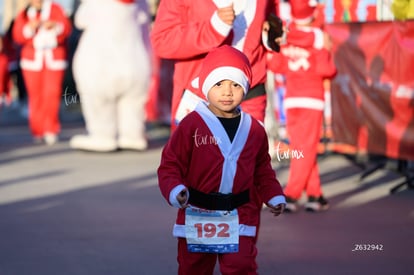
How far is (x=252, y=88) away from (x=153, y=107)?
11.1 m

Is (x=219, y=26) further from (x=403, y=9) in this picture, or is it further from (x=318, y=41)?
(x=403, y=9)

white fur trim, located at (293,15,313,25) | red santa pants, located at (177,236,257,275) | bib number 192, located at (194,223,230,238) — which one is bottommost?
red santa pants, located at (177,236,257,275)

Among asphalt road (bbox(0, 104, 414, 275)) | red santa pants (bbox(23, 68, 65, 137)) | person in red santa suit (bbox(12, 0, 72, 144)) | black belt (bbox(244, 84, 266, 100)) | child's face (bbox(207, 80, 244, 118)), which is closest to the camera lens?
child's face (bbox(207, 80, 244, 118))

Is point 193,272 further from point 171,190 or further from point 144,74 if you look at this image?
point 144,74

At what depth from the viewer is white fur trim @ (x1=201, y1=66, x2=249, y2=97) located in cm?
476

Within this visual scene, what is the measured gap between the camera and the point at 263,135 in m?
4.82

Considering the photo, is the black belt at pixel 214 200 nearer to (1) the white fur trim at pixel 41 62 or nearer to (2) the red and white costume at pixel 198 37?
(2) the red and white costume at pixel 198 37

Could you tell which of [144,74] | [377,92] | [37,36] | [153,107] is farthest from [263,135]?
[153,107]

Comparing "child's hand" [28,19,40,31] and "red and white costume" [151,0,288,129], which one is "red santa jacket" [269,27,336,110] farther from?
"child's hand" [28,19,40,31]

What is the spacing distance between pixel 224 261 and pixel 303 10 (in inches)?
151

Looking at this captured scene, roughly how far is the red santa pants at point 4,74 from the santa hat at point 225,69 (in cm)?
1392

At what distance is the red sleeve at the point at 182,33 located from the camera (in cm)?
566

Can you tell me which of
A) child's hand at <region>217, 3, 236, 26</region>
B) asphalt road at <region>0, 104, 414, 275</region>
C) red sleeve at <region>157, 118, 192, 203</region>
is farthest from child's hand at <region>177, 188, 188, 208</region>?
asphalt road at <region>0, 104, 414, 275</region>

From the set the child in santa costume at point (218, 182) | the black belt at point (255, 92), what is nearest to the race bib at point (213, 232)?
the child in santa costume at point (218, 182)
